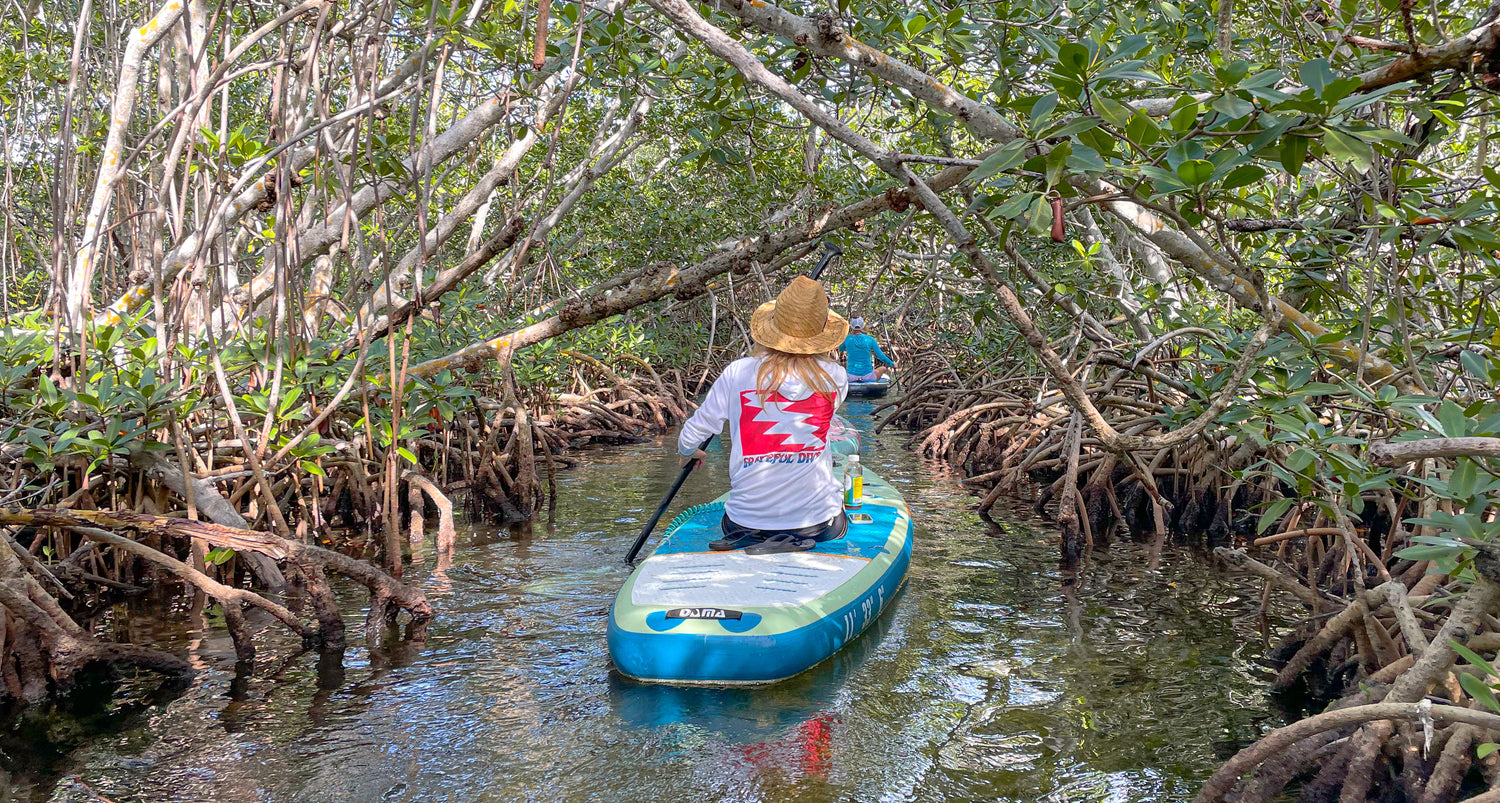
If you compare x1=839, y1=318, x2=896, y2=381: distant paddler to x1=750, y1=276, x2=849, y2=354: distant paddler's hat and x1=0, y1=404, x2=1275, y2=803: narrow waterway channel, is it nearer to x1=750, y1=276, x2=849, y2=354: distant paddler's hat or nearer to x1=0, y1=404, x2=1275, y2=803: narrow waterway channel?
x1=0, y1=404, x2=1275, y2=803: narrow waterway channel

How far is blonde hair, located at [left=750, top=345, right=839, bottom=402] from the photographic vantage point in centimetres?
418

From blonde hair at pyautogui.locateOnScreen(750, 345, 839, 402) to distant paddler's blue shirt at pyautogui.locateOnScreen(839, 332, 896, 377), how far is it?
9675mm

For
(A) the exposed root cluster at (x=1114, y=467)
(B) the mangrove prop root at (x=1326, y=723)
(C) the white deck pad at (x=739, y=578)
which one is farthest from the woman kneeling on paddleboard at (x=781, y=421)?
(B) the mangrove prop root at (x=1326, y=723)

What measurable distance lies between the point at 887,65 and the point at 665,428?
880cm

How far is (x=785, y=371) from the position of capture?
13.8 ft

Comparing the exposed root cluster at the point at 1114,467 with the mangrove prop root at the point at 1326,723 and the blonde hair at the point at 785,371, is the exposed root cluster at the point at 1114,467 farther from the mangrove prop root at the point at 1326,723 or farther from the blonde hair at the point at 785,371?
the mangrove prop root at the point at 1326,723

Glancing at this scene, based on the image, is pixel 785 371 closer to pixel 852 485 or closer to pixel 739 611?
pixel 739 611

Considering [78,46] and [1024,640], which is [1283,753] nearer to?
[1024,640]

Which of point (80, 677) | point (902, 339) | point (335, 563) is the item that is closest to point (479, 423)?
point (335, 563)

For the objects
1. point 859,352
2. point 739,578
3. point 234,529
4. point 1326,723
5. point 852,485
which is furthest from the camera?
point 859,352

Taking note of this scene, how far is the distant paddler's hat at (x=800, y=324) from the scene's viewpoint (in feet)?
13.4

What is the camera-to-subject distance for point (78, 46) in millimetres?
3590

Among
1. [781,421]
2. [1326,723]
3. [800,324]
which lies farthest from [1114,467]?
[1326,723]

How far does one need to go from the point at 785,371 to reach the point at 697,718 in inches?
56.6
